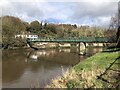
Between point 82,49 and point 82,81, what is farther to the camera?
point 82,49

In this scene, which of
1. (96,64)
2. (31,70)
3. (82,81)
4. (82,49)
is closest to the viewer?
(82,81)

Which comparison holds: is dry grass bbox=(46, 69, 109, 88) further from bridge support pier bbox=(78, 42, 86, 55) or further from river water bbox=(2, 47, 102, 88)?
bridge support pier bbox=(78, 42, 86, 55)

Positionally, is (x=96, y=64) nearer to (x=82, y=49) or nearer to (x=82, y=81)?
(x=82, y=81)

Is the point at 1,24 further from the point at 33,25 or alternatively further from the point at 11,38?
the point at 33,25

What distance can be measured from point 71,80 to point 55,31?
269ft

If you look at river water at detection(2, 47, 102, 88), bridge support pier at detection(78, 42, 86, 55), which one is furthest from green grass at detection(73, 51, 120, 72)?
bridge support pier at detection(78, 42, 86, 55)

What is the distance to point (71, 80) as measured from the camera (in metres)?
12.9

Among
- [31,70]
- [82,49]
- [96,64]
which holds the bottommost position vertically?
[31,70]

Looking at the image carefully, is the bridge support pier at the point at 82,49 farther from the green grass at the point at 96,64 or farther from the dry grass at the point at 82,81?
the dry grass at the point at 82,81

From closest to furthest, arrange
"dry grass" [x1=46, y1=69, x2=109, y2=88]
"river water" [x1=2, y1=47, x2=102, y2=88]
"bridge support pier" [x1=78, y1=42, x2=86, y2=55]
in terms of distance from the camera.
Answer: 1. "dry grass" [x1=46, y1=69, x2=109, y2=88]
2. "river water" [x1=2, y1=47, x2=102, y2=88]
3. "bridge support pier" [x1=78, y1=42, x2=86, y2=55]

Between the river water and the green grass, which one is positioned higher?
the green grass

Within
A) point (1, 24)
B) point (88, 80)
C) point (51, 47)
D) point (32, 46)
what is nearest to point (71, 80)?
point (88, 80)

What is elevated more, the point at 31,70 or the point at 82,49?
the point at 82,49

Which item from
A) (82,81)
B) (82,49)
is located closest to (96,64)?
(82,81)
